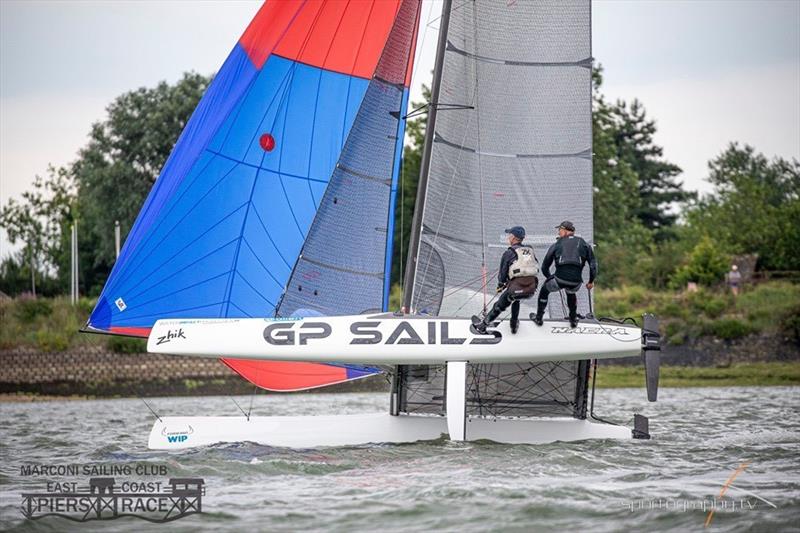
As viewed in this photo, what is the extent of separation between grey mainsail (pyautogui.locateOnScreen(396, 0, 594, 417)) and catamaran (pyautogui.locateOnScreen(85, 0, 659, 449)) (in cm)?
2

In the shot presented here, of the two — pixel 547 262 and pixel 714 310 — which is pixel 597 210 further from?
pixel 547 262

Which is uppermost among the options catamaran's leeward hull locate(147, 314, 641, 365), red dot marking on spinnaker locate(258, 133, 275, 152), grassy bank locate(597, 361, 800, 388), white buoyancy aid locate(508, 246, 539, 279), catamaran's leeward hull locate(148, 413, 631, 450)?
red dot marking on spinnaker locate(258, 133, 275, 152)

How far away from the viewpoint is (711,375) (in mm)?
40656

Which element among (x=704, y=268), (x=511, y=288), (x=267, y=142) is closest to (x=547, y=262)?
(x=511, y=288)

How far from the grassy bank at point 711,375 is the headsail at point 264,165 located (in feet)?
69.6

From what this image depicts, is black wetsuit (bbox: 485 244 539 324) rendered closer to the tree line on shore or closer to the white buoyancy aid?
the white buoyancy aid

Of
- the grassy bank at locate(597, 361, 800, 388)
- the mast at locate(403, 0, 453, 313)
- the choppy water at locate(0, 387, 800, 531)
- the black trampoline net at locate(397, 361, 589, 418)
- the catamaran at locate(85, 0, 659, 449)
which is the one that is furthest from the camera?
the grassy bank at locate(597, 361, 800, 388)

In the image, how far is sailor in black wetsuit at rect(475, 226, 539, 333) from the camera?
1745 centimetres

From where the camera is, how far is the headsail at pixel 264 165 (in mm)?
19297

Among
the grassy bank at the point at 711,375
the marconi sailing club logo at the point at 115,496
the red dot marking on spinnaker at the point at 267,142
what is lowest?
the marconi sailing club logo at the point at 115,496

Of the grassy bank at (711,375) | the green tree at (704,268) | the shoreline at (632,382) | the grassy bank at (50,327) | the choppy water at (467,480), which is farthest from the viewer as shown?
the green tree at (704,268)

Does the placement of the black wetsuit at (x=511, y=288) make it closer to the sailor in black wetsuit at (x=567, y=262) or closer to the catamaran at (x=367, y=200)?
the sailor in black wetsuit at (x=567, y=262)

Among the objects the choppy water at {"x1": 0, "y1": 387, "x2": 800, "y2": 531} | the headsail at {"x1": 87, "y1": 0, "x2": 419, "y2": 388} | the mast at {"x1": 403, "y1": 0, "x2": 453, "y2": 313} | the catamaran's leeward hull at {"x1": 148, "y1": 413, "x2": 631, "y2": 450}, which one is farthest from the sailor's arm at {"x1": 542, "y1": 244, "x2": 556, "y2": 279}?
the headsail at {"x1": 87, "y1": 0, "x2": 419, "y2": 388}

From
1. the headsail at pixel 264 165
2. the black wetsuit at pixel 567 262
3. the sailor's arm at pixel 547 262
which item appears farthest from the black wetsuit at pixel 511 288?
the headsail at pixel 264 165
